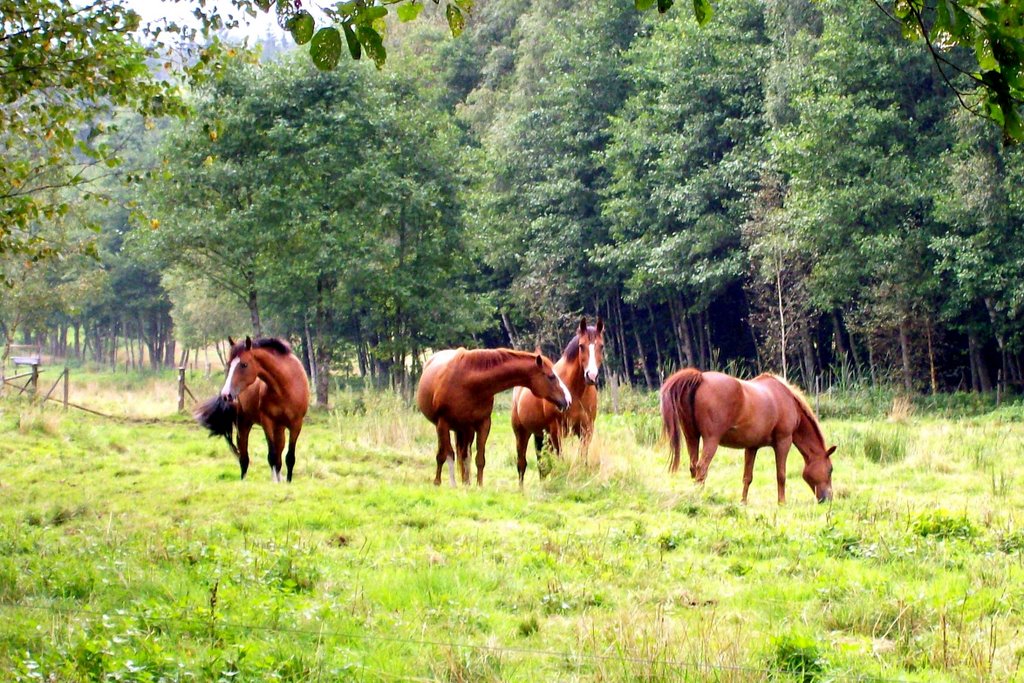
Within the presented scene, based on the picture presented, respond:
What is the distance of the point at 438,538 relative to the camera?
334 inches

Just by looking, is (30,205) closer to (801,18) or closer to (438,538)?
(438,538)

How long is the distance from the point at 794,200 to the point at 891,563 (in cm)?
2134

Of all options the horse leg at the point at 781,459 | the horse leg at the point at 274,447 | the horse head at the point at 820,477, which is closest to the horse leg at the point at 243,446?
the horse leg at the point at 274,447

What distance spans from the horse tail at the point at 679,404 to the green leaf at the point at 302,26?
834 cm

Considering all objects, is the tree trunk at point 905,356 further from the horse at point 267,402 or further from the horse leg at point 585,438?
the horse at point 267,402

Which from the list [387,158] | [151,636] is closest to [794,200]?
[387,158]

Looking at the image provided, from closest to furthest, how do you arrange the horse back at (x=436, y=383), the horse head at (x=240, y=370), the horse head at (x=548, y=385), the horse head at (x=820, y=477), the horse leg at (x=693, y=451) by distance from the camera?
1. the horse head at (x=820, y=477)
2. the horse leg at (x=693, y=451)
3. the horse head at (x=548, y=385)
4. the horse head at (x=240, y=370)
5. the horse back at (x=436, y=383)

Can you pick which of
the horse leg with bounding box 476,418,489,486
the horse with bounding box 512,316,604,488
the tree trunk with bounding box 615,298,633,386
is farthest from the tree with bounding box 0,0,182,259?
the tree trunk with bounding box 615,298,633,386

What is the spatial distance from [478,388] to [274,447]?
2.89 m

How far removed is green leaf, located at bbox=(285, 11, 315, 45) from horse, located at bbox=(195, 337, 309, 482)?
9193 millimetres

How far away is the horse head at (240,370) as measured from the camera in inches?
479

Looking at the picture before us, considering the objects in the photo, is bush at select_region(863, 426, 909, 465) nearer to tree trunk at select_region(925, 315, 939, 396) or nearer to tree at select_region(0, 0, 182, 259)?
tree at select_region(0, 0, 182, 259)

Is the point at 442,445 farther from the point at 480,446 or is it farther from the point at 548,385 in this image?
the point at 548,385

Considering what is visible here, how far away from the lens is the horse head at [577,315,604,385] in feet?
41.1
